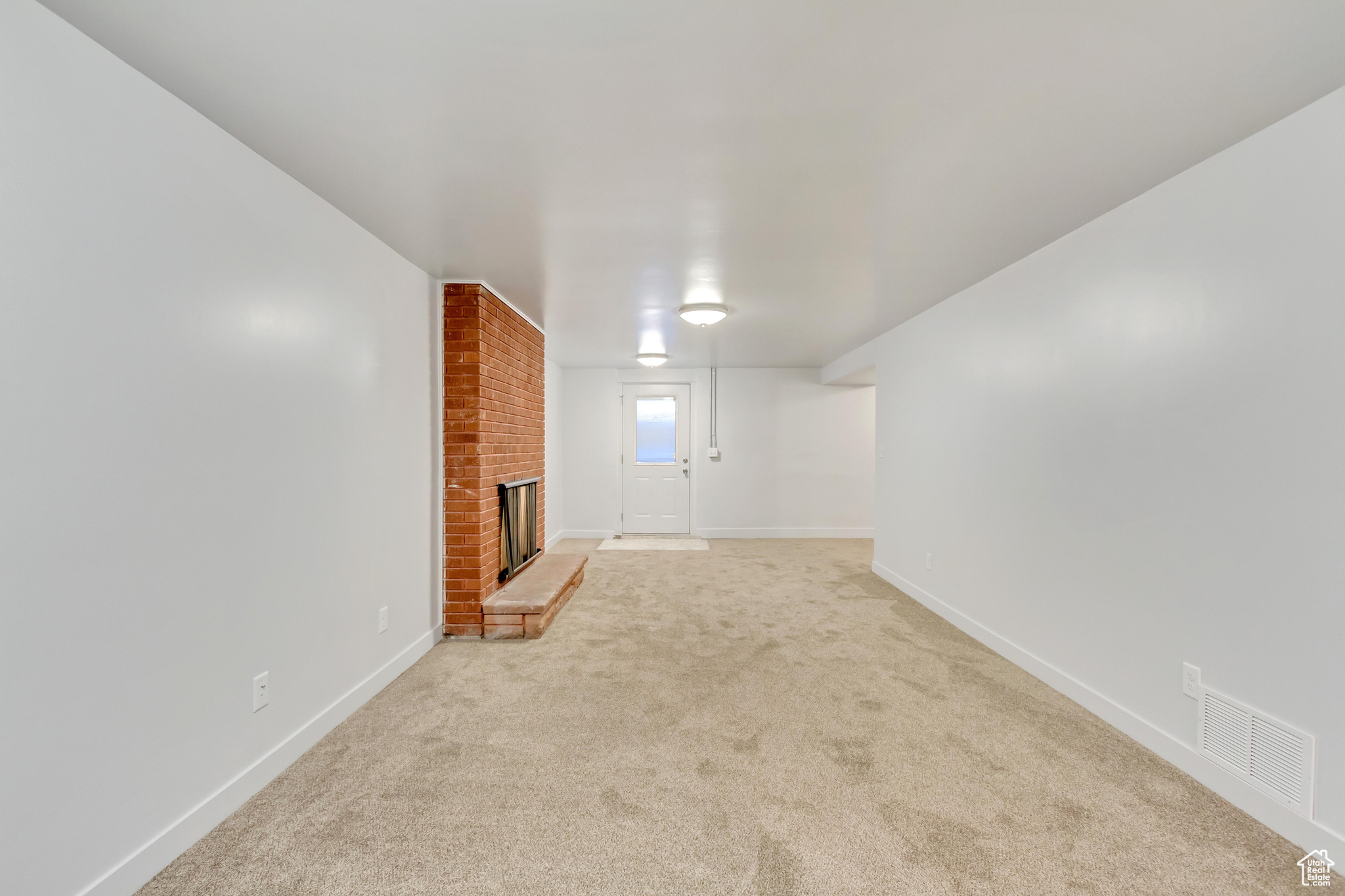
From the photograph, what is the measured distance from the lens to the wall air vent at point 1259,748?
68.4 inches

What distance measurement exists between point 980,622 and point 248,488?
395cm

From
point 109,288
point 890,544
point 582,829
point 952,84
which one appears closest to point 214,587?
point 109,288

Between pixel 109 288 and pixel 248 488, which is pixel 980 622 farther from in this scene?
pixel 109 288

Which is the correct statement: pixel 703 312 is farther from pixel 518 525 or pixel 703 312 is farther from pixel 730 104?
pixel 730 104

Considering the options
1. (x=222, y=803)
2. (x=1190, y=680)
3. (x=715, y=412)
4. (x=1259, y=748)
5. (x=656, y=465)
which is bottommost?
(x=222, y=803)

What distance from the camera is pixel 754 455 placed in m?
7.61

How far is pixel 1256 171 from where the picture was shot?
6.20 ft

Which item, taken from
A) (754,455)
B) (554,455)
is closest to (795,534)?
(754,455)

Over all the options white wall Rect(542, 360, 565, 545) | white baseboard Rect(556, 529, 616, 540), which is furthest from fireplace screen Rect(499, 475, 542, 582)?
white baseboard Rect(556, 529, 616, 540)

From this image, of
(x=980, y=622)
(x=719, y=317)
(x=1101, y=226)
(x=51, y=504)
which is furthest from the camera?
(x=719, y=317)

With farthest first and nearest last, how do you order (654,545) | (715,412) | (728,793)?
1. (715,412)
2. (654,545)
3. (728,793)
